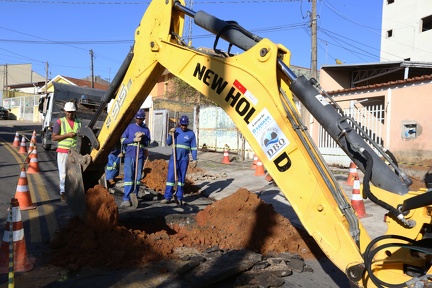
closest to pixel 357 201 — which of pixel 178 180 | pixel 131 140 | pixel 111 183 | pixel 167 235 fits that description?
pixel 178 180

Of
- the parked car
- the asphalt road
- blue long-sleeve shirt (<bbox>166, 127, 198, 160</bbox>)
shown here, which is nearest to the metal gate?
the asphalt road

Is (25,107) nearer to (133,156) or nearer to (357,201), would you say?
(133,156)

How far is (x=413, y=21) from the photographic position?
2889cm

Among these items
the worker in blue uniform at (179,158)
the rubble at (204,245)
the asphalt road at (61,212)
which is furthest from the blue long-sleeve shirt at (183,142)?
the rubble at (204,245)

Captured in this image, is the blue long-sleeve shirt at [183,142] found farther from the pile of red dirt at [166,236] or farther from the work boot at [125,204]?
the pile of red dirt at [166,236]

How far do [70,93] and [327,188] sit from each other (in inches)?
593

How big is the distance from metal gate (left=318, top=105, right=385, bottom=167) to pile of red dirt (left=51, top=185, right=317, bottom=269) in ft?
25.6

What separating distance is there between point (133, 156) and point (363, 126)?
8344 mm

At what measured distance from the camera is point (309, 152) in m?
3.06

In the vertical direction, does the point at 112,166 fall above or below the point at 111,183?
above

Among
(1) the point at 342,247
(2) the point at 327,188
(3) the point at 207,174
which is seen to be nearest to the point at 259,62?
(2) the point at 327,188

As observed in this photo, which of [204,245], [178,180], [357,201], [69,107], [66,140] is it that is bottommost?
[204,245]

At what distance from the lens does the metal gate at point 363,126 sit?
42.1ft

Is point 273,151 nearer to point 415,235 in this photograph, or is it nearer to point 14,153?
point 415,235
